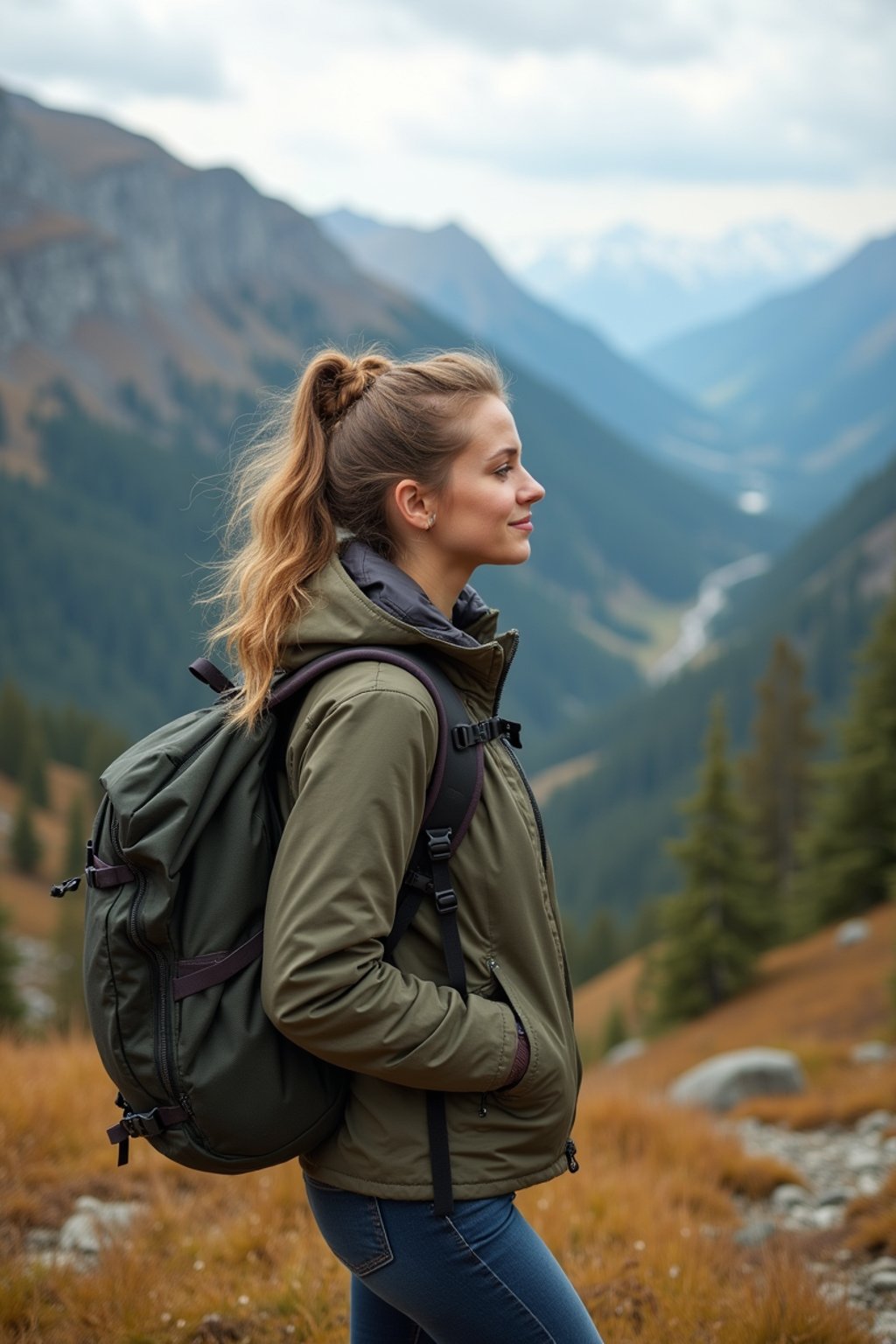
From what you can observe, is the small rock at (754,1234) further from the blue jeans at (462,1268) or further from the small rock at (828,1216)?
the blue jeans at (462,1268)

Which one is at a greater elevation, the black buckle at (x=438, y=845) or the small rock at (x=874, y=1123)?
the black buckle at (x=438, y=845)

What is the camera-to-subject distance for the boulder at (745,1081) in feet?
39.6

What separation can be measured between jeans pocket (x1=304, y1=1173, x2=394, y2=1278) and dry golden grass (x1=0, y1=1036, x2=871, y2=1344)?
73.8 inches

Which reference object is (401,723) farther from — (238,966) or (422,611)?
(238,966)

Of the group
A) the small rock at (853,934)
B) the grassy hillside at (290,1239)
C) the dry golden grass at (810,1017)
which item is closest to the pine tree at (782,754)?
the dry golden grass at (810,1017)

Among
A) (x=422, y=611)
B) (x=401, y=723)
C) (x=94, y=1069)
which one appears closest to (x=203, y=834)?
(x=401, y=723)

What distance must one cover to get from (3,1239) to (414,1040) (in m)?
3.57

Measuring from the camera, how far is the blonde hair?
9.54 ft

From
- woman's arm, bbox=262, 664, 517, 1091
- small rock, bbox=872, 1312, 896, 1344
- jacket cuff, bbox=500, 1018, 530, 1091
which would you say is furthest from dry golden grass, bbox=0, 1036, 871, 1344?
woman's arm, bbox=262, 664, 517, 1091

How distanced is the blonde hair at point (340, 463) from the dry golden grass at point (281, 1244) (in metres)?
2.82

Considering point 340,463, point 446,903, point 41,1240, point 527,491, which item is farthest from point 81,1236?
point 527,491

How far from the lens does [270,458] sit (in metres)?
3.31

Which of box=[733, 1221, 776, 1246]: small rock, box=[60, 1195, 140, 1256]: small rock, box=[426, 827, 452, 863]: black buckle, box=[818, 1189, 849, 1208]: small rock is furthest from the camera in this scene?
box=[818, 1189, 849, 1208]: small rock

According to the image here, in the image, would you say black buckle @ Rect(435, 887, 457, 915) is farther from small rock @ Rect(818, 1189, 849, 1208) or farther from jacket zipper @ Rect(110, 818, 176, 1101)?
small rock @ Rect(818, 1189, 849, 1208)
